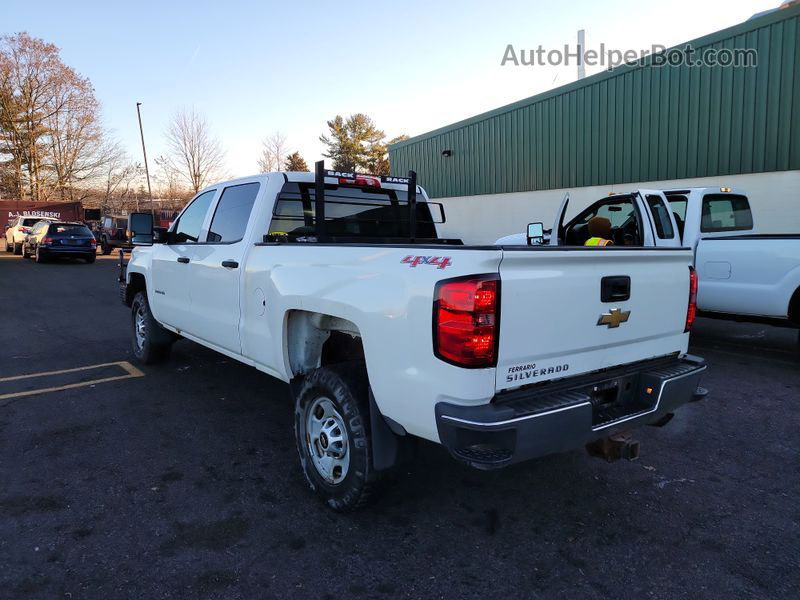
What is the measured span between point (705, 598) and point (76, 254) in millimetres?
23800

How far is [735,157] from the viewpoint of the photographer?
40.9 feet

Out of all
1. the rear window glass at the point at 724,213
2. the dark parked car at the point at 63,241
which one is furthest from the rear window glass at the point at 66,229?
the rear window glass at the point at 724,213

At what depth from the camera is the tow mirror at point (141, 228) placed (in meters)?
5.58

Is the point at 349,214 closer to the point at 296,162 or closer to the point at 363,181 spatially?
the point at 363,181

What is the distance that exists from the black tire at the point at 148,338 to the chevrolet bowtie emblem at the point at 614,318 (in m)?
4.86

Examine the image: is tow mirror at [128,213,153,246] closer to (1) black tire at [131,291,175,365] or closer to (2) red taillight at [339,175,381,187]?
(1) black tire at [131,291,175,365]

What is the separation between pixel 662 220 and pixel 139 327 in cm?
661

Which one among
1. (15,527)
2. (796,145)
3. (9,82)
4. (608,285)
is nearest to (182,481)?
(15,527)

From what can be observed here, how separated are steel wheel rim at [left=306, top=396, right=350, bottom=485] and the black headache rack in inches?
51.2

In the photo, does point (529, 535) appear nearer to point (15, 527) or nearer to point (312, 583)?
point (312, 583)

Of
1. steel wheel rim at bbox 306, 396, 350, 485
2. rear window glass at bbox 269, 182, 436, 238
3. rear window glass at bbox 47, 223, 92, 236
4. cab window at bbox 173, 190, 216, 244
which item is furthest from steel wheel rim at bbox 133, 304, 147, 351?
rear window glass at bbox 47, 223, 92, 236

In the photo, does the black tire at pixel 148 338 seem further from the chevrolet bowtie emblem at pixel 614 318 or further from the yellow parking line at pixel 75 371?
the chevrolet bowtie emblem at pixel 614 318

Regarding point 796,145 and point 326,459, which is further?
point 796,145

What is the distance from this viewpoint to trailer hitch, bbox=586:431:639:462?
9.46 feet
